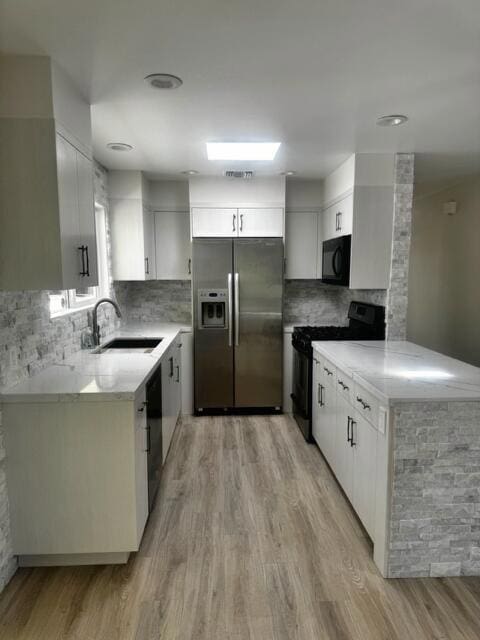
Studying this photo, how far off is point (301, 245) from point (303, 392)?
167 centimetres

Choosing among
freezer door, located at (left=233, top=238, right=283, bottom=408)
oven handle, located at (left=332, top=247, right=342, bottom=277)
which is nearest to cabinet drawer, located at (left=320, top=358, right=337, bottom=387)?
oven handle, located at (left=332, top=247, right=342, bottom=277)

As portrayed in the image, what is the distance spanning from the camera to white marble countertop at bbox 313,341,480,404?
1944 millimetres

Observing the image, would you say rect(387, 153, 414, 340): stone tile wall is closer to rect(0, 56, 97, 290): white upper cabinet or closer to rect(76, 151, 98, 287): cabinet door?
rect(76, 151, 98, 287): cabinet door

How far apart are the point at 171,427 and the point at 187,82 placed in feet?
8.33

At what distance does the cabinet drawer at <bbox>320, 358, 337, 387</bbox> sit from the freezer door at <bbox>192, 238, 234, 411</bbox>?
46.7 inches

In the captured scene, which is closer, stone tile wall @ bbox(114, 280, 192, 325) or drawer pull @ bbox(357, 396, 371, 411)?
drawer pull @ bbox(357, 396, 371, 411)

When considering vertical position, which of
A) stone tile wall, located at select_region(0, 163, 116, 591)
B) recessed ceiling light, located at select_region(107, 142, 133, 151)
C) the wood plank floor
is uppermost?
recessed ceiling light, located at select_region(107, 142, 133, 151)

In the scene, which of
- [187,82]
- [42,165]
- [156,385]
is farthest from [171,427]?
[187,82]

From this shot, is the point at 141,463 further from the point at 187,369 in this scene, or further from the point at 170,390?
the point at 187,369

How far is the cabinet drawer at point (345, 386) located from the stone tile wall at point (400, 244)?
938 mm

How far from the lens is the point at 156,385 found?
265cm

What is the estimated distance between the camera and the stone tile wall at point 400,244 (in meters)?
3.24

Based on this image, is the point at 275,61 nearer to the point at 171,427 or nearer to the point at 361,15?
the point at 361,15

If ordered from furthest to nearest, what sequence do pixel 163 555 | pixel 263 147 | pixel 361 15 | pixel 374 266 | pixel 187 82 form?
pixel 374 266
pixel 263 147
pixel 163 555
pixel 187 82
pixel 361 15
